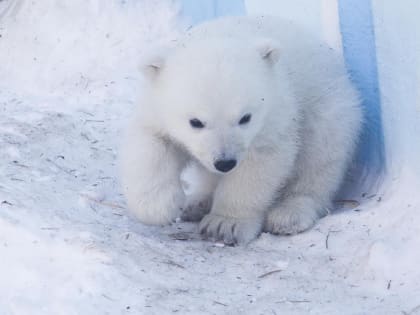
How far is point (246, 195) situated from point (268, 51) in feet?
2.18

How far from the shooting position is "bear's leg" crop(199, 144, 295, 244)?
394 cm

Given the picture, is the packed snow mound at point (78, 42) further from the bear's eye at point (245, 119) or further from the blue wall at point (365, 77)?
the bear's eye at point (245, 119)

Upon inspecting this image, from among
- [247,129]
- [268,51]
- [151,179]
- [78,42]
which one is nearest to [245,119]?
[247,129]

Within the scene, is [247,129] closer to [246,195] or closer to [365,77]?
[246,195]

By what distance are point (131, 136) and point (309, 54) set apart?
3.32 ft

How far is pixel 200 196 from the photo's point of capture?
443cm

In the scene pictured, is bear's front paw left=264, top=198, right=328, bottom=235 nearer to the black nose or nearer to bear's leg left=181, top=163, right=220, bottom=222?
bear's leg left=181, top=163, right=220, bottom=222

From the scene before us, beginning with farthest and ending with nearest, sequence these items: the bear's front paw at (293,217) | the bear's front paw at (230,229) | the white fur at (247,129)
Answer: the bear's front paw at (293,217) < the bear's front paw at (230,229) < the white fur at (247,129)

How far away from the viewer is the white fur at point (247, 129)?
3.60 meters

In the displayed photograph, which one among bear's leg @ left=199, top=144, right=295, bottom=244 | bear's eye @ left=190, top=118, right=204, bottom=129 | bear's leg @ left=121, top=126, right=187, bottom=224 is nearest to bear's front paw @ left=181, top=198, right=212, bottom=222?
bear's leg @ left=199, top=144, right=295, bottom=244

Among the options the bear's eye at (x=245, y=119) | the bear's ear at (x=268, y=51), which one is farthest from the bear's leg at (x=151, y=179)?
the bear's ear at (x=268, y=51)

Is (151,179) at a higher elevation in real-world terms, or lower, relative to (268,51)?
lower

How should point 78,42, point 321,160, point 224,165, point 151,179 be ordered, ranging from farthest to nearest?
point 78,42 < point 321,160 < point 151,179 < point 224,165

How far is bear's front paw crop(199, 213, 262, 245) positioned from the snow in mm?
43
